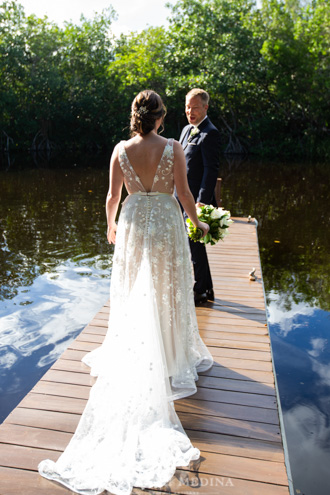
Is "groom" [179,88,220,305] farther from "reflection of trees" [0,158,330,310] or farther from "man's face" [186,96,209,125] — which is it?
"reflection of trees" [0,158,330,310]

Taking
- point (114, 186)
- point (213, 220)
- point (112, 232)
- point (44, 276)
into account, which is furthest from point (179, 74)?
point (114, 186)

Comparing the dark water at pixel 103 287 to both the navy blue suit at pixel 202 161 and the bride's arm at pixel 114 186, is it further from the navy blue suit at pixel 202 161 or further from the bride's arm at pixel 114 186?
the bride's arm at pixel 114 186

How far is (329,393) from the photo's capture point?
4164 millimetres

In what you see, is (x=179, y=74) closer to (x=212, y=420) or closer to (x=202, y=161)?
(x=202, y=161)

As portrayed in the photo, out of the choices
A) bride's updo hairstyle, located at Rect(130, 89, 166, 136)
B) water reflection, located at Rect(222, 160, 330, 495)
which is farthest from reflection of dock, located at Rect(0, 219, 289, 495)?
bride's updo hairstyle, located at Rect(130, 89, 166, 136)

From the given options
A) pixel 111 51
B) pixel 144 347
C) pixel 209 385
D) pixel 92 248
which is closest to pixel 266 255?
pixel 92 248

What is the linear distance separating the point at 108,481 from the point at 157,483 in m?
0.24

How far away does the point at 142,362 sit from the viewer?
2.76m

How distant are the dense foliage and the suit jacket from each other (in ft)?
74.3

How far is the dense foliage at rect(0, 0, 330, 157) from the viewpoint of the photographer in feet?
85.8

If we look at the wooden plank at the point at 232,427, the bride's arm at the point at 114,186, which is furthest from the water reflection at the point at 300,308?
the bride's arm at the point at 114,186

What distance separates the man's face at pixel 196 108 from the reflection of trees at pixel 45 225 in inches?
148

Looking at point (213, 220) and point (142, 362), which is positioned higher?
point (213, 220)

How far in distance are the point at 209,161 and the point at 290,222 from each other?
708 centimetres
